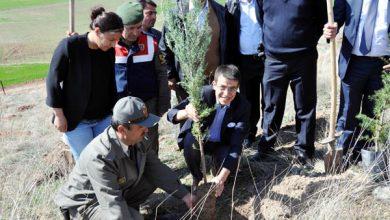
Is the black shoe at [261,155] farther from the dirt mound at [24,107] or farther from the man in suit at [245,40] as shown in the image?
the dirt mound at [24,107]

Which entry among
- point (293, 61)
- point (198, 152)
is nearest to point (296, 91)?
point (293, 61)

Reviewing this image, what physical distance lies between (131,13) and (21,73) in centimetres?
2169

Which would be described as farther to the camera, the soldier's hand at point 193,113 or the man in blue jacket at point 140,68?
the man in blue jacket at point 140,68

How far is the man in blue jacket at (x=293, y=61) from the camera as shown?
13.9 feet

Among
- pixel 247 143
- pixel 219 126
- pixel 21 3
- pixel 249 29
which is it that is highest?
pixel 21 3

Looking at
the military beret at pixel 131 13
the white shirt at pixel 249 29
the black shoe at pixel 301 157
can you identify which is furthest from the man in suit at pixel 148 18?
the black shoe at pixel 301 157

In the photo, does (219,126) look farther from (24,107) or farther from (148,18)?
(24,107)

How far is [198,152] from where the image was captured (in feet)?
13.6

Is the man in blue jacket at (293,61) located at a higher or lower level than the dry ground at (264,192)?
higher

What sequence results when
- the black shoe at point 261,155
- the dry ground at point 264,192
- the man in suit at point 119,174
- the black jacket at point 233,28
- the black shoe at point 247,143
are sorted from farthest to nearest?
the black shoe at point 247,143, the black jacket at point 233,28, the black shoe at point 261,155, the dry ground at point 264,192, the man in suit at point 119,174

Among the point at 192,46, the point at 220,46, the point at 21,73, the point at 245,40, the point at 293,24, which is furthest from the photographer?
the point at 21,73

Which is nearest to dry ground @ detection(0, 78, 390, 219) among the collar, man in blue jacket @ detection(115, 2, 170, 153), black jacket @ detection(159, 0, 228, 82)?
man in blue jacket @ detection(115, 2, 170, 153)

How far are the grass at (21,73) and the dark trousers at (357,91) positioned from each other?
20.5 metres

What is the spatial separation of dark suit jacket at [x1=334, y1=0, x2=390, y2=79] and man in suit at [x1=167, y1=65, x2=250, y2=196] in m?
1.11
